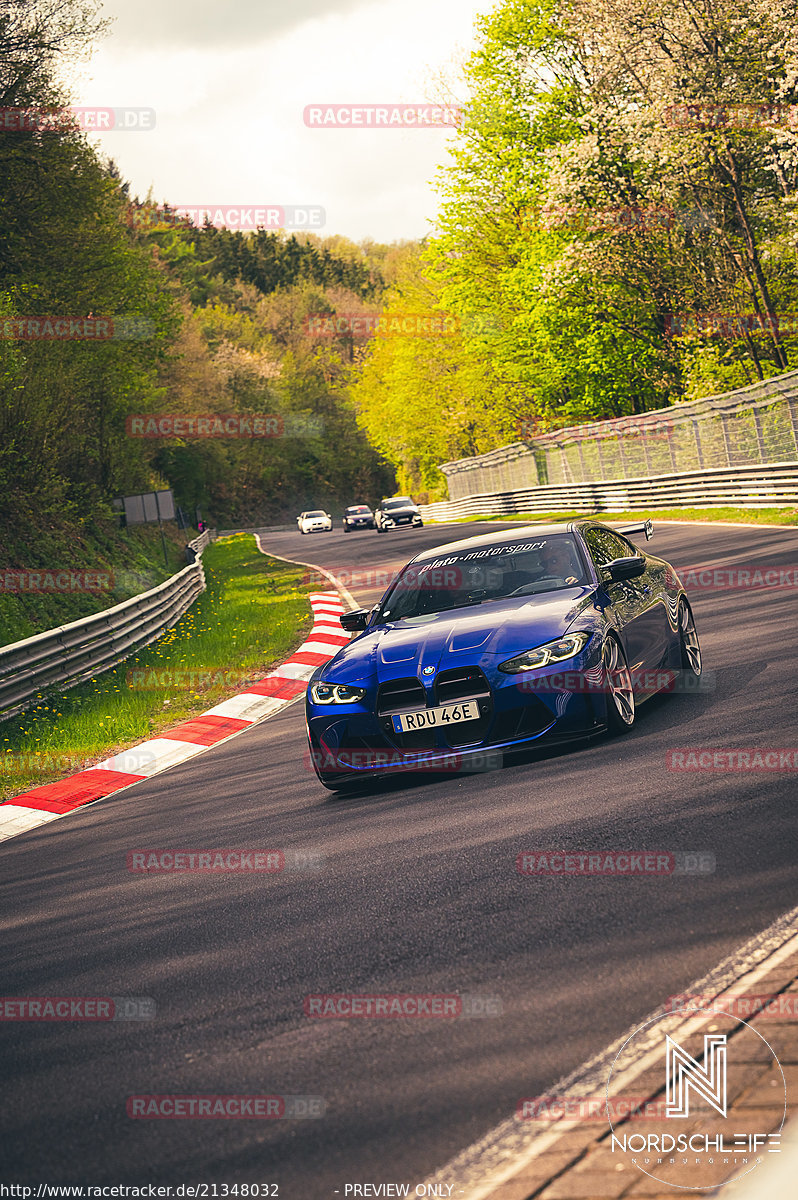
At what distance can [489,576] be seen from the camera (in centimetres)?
809

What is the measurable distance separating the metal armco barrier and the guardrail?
40.6 ft

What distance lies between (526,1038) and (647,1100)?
1.78 feet

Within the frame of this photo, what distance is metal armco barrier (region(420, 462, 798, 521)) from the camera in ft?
77.8

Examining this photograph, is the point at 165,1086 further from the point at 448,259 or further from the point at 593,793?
the point at 448,259

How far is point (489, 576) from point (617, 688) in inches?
55.0

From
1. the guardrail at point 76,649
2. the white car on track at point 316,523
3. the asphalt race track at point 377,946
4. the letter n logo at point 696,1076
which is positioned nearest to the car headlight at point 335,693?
the asphalt race track at point 377,946

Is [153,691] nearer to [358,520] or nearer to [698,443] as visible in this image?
[698,443]

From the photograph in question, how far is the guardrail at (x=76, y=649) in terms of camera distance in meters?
13.1

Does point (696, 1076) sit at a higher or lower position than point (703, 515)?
lower

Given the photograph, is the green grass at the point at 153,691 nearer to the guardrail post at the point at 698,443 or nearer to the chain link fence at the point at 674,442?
the chain link fence at the point at 674,442

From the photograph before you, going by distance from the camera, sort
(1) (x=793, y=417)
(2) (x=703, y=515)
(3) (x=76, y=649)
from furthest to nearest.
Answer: (2) (x=703, y=515) → (1) (x=793, y=417) → (3) (x=76, y=649)

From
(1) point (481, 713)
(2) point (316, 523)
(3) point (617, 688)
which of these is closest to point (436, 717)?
(1) point (481, 713)

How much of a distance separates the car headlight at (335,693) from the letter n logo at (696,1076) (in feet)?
Result: 13.3

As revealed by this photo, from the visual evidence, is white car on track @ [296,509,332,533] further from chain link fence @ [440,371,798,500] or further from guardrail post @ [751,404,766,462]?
guardrail post @ [751,404,766,462]
